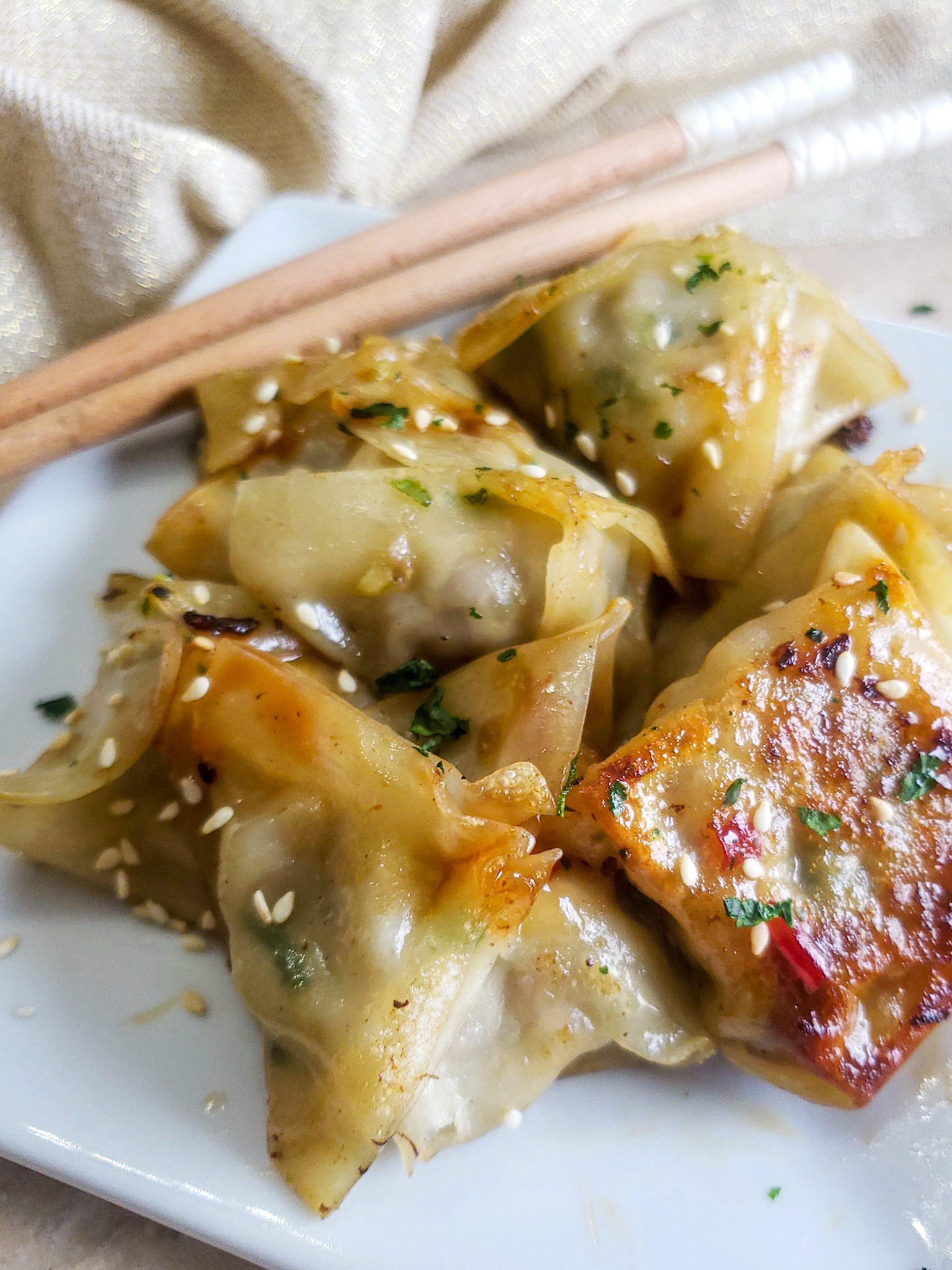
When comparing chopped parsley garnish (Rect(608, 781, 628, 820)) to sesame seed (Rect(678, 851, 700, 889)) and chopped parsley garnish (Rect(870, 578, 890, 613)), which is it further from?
chopped parsley garnish (Rect(870, 578, 890, 613))

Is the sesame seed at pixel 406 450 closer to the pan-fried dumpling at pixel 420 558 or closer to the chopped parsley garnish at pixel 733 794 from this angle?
the pan-fried dumpling at pixel 420 558

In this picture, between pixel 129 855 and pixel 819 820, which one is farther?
pixel 129 855

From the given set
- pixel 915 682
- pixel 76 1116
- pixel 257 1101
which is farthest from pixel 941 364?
pixel 76 1116

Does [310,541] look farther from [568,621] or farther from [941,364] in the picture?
[941,364]

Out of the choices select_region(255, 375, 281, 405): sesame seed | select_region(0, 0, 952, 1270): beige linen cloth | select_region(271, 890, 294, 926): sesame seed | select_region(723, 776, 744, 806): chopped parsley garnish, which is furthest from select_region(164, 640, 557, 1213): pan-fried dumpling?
select_region(0, 0, 952, 1270): beige linen cloth

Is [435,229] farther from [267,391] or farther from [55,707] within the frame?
[55,707]

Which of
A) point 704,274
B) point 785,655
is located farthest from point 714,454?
point 785,655
